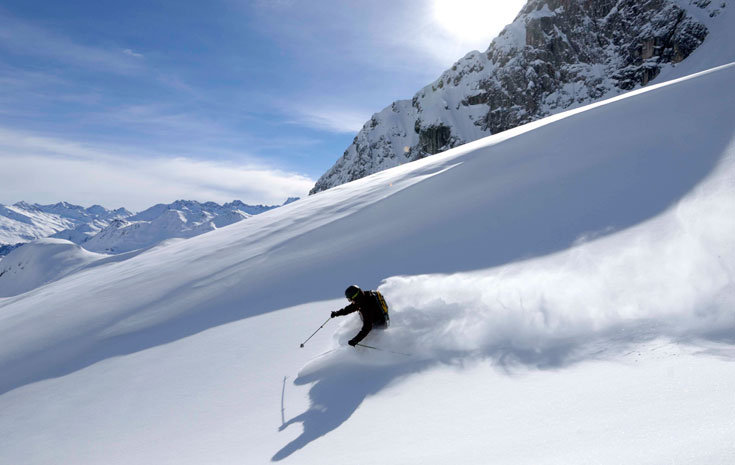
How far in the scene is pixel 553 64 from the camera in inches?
5512

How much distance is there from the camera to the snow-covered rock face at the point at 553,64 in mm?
119938

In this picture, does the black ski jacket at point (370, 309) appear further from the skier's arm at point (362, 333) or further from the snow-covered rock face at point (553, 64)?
the snow-covered rock face at point (553, 64)

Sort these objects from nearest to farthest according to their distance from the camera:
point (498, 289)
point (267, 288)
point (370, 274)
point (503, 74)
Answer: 1. point (498, 289)
2. point (370, 274)
3. point (267, 288)
4. point (503, 74)

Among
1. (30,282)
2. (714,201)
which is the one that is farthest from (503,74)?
(30,282)

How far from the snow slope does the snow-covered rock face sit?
144320mm

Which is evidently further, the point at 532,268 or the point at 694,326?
the point at 532,268

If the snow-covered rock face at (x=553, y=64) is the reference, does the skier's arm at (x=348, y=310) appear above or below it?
below

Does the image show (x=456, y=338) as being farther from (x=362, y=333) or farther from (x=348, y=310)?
(x=348, y=310)

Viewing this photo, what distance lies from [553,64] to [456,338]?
167367 mm

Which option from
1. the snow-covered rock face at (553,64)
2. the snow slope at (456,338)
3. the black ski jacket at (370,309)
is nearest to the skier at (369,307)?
the black ski jacket at (370,309)

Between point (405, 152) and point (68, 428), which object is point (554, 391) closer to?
point (68, 428)

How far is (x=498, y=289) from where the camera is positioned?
5203 millimetres

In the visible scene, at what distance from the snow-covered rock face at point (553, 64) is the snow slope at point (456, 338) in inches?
5682

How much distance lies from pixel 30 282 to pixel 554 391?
258699 mm
